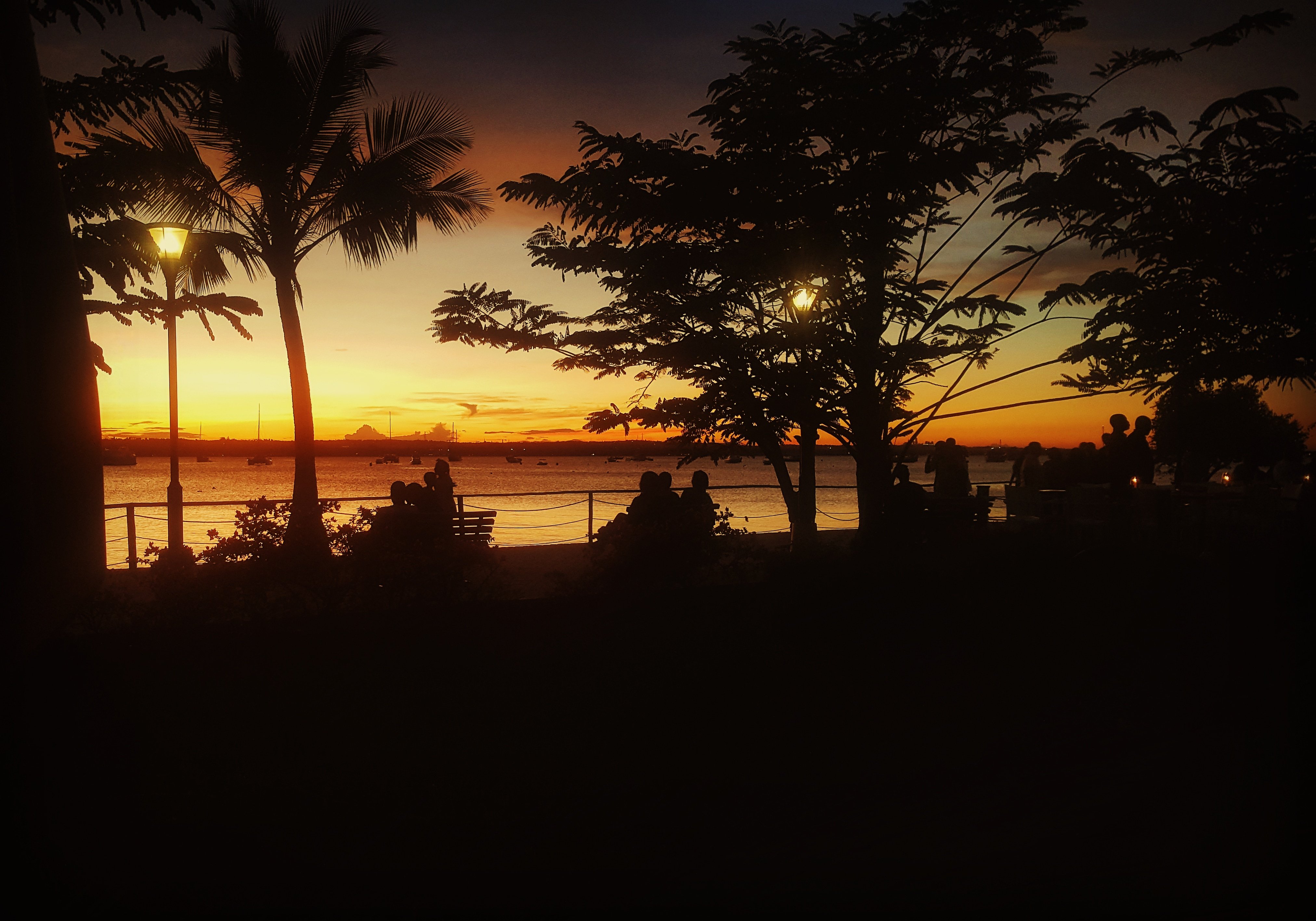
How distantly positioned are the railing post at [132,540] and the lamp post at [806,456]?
956cm

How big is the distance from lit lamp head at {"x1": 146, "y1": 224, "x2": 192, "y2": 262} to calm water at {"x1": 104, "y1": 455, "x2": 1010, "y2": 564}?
436 centimetres

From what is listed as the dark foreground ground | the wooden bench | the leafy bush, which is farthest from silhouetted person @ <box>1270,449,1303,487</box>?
the leafy bush

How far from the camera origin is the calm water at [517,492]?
38656 mm

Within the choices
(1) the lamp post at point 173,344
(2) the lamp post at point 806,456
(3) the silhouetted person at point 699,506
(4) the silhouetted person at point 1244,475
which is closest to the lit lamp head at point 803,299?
(2) the lamp post at point 806,456

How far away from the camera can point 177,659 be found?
4.50 metres

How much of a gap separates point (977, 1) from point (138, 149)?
9954 millimetres

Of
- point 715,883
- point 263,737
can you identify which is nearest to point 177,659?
point 263,737

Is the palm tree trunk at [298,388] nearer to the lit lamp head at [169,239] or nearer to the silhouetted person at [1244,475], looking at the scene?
the lit lamp head at [169,239]

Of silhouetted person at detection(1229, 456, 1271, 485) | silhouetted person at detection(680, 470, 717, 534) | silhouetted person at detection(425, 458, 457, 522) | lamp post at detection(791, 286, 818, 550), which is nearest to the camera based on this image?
silhouetted person at detection(680, 470, 717, 534)

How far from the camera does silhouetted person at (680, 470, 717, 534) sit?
694cm

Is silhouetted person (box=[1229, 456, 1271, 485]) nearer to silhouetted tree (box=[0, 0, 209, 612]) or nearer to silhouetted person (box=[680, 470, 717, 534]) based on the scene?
silhouetted person (box=[680, 470, 717, 534])

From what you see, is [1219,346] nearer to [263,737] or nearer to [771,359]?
[771,359]

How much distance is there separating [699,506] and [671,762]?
12.1ft

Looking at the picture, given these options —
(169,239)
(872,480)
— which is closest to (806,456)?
(872,480)
